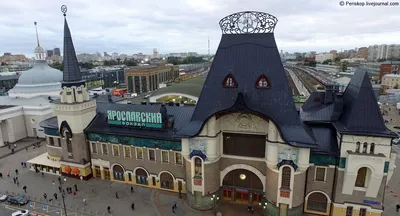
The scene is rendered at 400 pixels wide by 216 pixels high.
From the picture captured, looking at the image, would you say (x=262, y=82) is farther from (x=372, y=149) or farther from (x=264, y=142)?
(x=372, y=149)

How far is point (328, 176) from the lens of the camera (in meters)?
33.3

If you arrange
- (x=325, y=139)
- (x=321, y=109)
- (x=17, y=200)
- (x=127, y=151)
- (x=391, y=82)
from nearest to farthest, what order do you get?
(x=325, y=139)
(x=321, y=109)
(x=17, y=200)
(x=127, y=151)
(x=391, y=82)

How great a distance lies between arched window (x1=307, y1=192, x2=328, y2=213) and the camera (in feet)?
113

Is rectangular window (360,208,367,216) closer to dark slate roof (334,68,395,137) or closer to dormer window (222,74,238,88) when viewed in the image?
dark slate roof (334,68,395,137)

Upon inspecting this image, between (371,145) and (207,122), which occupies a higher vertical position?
(207,122)

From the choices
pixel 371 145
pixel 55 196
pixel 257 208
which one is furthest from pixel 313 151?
pixel 55 196

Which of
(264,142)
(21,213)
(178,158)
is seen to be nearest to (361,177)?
(264,142)

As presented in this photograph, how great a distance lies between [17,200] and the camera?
3928 cm

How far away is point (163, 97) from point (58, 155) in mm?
44422

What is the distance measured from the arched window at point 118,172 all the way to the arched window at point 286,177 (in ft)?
87.5

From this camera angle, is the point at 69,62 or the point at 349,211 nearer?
the point at 349,211

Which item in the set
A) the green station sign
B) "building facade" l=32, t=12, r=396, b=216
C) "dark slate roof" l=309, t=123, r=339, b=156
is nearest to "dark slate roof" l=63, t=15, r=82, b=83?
the green station sign

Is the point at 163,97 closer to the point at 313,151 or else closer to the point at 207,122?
the point at 207,122

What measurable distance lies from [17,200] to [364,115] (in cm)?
5002
